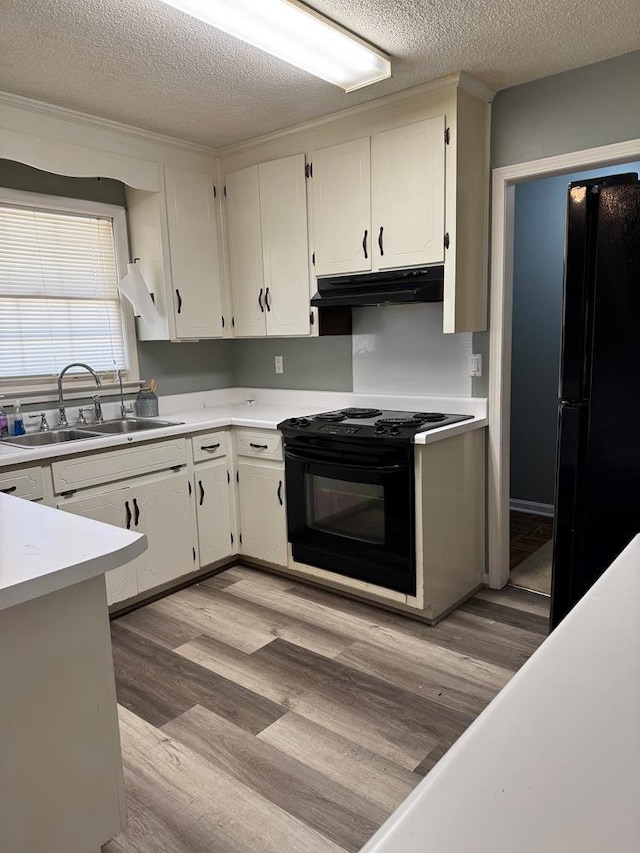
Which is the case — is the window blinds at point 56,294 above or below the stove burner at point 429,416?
above

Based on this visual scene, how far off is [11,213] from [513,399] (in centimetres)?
346

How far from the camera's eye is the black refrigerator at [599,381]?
5.81ft

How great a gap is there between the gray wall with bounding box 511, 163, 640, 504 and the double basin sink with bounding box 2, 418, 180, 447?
256 cm

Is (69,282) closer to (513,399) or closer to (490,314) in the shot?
(490,314)

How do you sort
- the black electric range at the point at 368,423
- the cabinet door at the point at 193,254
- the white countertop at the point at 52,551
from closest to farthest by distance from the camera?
the white countertop at the point at 52,551 < the black electric range at the point at 368,423 < the cabinet door at the point at 193,254

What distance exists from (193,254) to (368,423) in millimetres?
1520

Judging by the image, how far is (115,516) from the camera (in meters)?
2.99

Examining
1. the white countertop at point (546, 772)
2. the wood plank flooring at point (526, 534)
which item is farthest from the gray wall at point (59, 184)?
the white countertop at point (546, 772)

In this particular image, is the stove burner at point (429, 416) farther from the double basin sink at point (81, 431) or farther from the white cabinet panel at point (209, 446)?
the double basin sink at point (81, 431)

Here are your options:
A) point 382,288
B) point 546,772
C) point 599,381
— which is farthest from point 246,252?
point 546,772

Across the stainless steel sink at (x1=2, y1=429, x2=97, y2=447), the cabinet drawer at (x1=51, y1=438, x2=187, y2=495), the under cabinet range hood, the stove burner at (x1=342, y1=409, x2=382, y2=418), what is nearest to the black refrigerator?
the under cabinet range hood

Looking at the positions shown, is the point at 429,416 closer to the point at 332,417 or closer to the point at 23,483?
Answer: the point at 332,417

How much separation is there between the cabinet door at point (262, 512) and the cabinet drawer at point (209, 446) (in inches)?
5.9

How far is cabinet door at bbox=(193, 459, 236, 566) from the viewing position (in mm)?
3408
